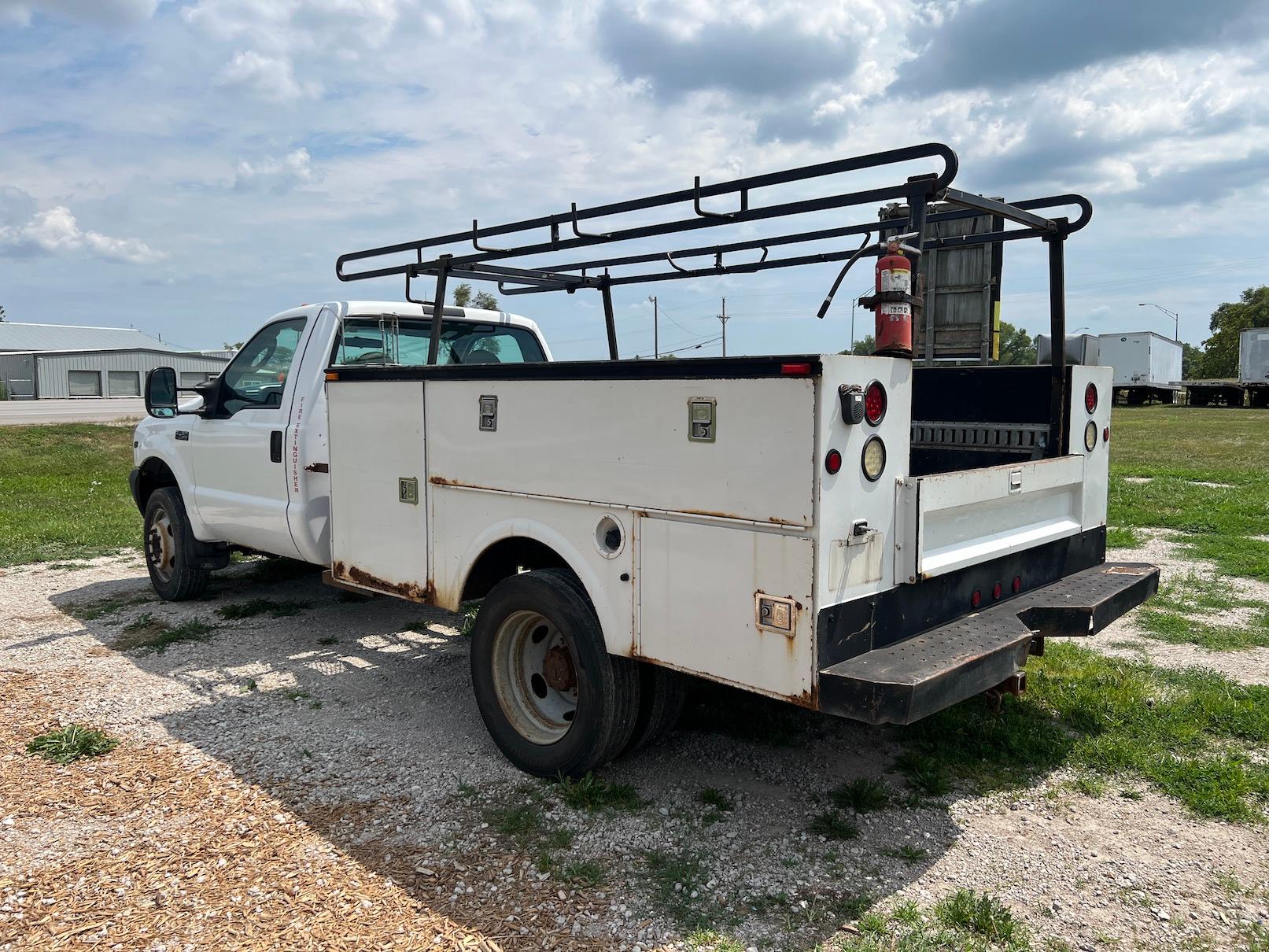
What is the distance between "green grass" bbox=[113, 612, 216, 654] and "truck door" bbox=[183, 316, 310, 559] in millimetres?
619

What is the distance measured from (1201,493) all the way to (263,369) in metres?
10.9

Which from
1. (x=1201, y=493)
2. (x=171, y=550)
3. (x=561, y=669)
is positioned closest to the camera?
(x=561, y=669)

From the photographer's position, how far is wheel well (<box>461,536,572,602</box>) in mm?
4301

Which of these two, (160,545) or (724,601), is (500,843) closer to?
(724,601)

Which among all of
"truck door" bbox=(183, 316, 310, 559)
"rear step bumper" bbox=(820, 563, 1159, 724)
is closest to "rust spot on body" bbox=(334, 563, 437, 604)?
"truck door" bbox=(183, 316, 310, 559)

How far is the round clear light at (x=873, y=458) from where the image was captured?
3225mm

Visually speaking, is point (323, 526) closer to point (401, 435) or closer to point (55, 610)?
point (401, 435)

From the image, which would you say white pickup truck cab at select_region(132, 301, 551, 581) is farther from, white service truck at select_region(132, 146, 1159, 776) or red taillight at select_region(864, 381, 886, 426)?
red taillight at select_region(864, 381, 886, 426)

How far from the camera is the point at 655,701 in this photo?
3916 millimetres

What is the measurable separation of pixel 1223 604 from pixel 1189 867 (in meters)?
4.10

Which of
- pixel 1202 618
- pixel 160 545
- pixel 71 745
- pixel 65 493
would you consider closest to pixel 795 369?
pixel 71 745

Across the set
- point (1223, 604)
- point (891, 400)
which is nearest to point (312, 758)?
point (891, 400)

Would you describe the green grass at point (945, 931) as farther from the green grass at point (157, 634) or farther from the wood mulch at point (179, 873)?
the green grass at point (157, 634)

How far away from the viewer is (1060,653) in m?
5.72
